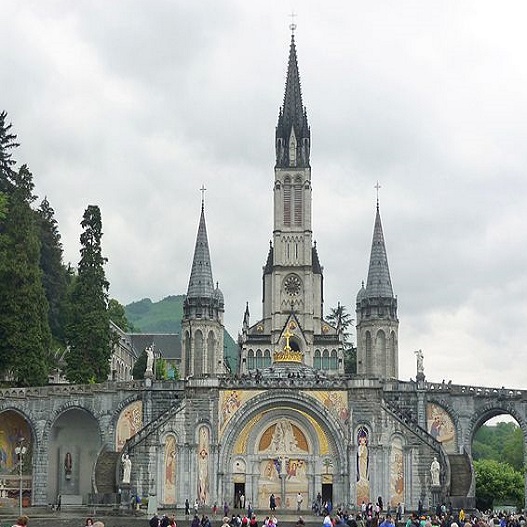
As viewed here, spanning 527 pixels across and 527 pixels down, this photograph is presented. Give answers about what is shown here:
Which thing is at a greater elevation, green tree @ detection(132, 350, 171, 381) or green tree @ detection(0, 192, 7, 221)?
green tree @ detection(0, 192, 7, 221)

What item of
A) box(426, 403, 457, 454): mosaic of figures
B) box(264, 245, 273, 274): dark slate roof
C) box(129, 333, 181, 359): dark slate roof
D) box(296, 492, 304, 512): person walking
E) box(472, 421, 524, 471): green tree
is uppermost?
box(264, 245, 273, 274): dark slate roof

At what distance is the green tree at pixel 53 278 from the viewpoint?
7219 cm

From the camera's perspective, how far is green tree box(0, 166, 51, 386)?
5659 cm

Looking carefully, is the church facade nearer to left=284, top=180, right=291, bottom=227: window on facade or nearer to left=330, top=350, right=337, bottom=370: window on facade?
left=330, top=350, right=337, bottom=370: window on facade

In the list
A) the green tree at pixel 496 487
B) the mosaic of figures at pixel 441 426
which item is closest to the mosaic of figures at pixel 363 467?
the mosaic of figures at pixel 441 426

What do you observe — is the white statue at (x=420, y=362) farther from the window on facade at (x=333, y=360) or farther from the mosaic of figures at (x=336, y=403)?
the window on facade at (x=333, y=360)

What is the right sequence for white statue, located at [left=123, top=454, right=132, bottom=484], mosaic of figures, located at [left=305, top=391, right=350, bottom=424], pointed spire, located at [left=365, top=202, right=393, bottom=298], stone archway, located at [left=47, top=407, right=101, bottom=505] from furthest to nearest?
pointed spire, located at [left=365, top=202, right=393, bottom=298] → stone archway, located at [left=47, top=407, right=101, bottom=505] → mosaic of figures, located at [left=305, top=391, right=350, bottom=424] → white statue, located at [left=123, top=454, right=132, bottom=484]

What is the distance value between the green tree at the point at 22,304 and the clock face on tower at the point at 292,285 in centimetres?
4041

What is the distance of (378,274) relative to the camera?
270ft

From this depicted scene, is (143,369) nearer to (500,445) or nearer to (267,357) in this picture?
(267,357)

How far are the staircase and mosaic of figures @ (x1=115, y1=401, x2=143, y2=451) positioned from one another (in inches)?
51.1

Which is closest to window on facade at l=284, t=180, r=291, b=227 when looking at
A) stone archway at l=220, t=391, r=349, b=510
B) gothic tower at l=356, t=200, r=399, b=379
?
gothic tower at l=356, t=200, r=399, b=379

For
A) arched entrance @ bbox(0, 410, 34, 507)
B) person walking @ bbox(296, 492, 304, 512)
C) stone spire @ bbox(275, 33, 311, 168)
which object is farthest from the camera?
stone spire @ bbox(275, 33, 311, 168)

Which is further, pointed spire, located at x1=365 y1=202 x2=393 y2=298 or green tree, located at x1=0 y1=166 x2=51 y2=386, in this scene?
pointed spire, located at x1=365 y1=202 x2=393 y2=298
